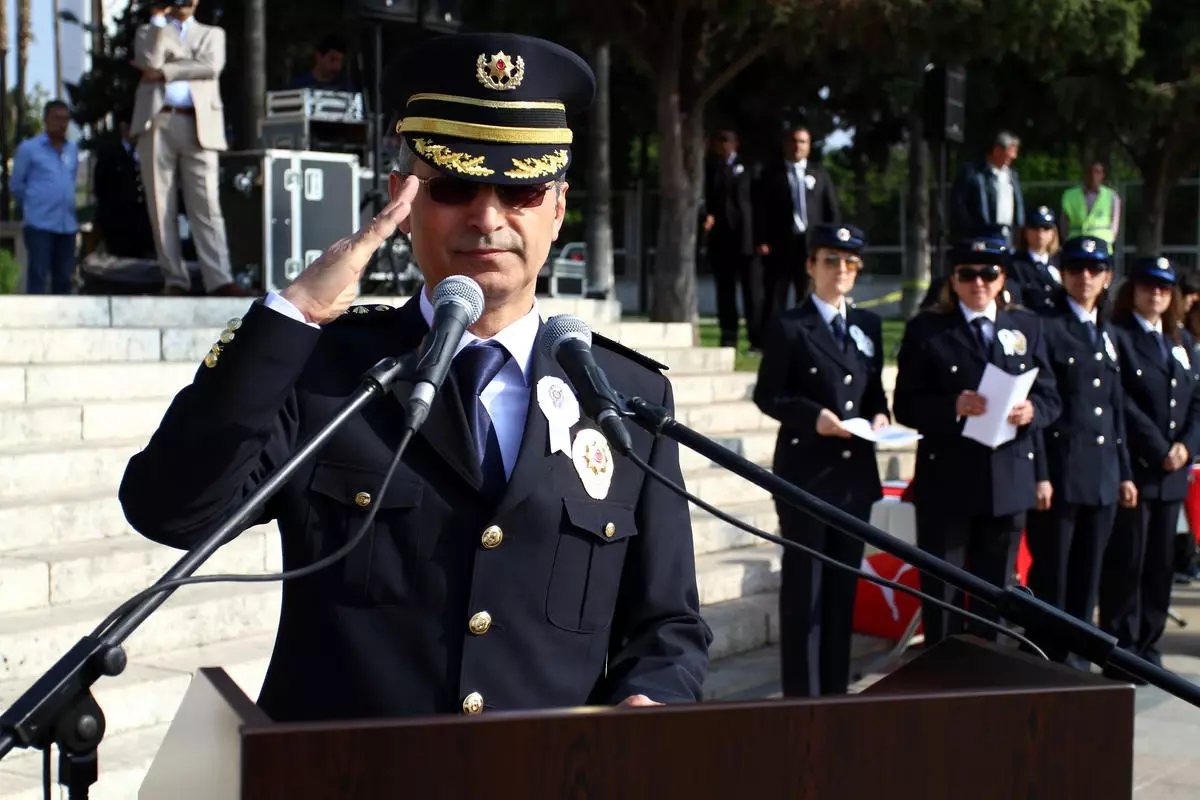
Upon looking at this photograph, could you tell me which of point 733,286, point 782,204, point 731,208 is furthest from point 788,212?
point 733,286

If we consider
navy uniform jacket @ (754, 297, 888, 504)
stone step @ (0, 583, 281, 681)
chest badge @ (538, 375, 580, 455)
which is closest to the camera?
chest badge @ (538, 375, 580, 455)

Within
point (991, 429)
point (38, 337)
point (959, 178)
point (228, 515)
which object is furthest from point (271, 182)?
point (228, 515)

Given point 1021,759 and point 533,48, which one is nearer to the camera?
point 1021,759

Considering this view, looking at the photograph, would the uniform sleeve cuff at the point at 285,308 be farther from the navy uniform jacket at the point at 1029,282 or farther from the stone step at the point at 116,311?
the navy uniform jacket at the point at 1029,282

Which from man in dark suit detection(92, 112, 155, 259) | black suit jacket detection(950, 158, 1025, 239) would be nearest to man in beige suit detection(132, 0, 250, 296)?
man in dark suit detection(92, 112, 155, 259)

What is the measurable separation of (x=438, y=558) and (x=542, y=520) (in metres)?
0.16

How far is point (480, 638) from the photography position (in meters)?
2.25

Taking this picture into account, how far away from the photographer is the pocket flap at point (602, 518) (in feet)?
7.74

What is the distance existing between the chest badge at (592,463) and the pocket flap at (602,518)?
0.06 ft

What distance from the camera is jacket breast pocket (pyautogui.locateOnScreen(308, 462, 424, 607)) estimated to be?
2240 millimetres

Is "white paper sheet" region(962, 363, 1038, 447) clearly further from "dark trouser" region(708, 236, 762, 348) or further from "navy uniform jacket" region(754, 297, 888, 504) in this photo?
"dark trouser" region(708, 236, 762, 348)

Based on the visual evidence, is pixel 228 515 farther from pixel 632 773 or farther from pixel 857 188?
pixel 857 188

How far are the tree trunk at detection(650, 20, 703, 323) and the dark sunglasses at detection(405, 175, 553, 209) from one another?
14043 mm

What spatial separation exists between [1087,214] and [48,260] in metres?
9.37
